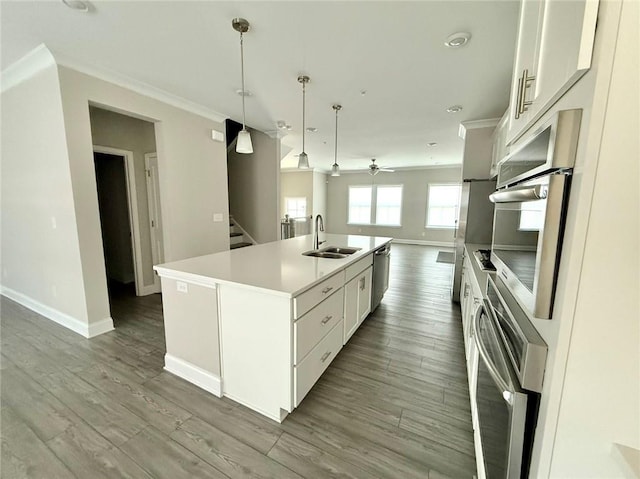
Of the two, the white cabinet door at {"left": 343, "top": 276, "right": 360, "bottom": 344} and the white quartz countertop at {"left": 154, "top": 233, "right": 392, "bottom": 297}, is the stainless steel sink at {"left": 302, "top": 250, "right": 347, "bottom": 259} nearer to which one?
the white quartz countertop at {"left": 154, "top": 233, "right": 392, "bottom": 297}

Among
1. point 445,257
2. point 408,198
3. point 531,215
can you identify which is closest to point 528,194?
point 531,215

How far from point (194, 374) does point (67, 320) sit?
1999 millimetres

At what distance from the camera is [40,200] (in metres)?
2.85

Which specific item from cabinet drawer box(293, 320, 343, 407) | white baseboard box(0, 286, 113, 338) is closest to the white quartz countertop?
cabinet drawer box(293, 320, 343, 407)

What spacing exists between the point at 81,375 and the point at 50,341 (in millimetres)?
897

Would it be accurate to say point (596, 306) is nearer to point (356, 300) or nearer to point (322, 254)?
point (356, 300)

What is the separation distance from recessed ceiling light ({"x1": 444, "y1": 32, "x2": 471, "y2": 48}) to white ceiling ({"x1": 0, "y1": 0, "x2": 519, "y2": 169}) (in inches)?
1.6

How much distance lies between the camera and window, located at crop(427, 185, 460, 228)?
850 centimetres

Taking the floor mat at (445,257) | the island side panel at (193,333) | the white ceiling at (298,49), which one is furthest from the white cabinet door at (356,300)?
the floor mat at (445,257)

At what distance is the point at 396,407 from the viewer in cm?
179

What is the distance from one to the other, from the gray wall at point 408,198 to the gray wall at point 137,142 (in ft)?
23.7

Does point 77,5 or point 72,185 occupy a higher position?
point 77,5

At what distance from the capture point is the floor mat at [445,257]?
645 cm

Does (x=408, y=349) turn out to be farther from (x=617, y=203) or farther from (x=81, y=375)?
(x=81, y=375)
